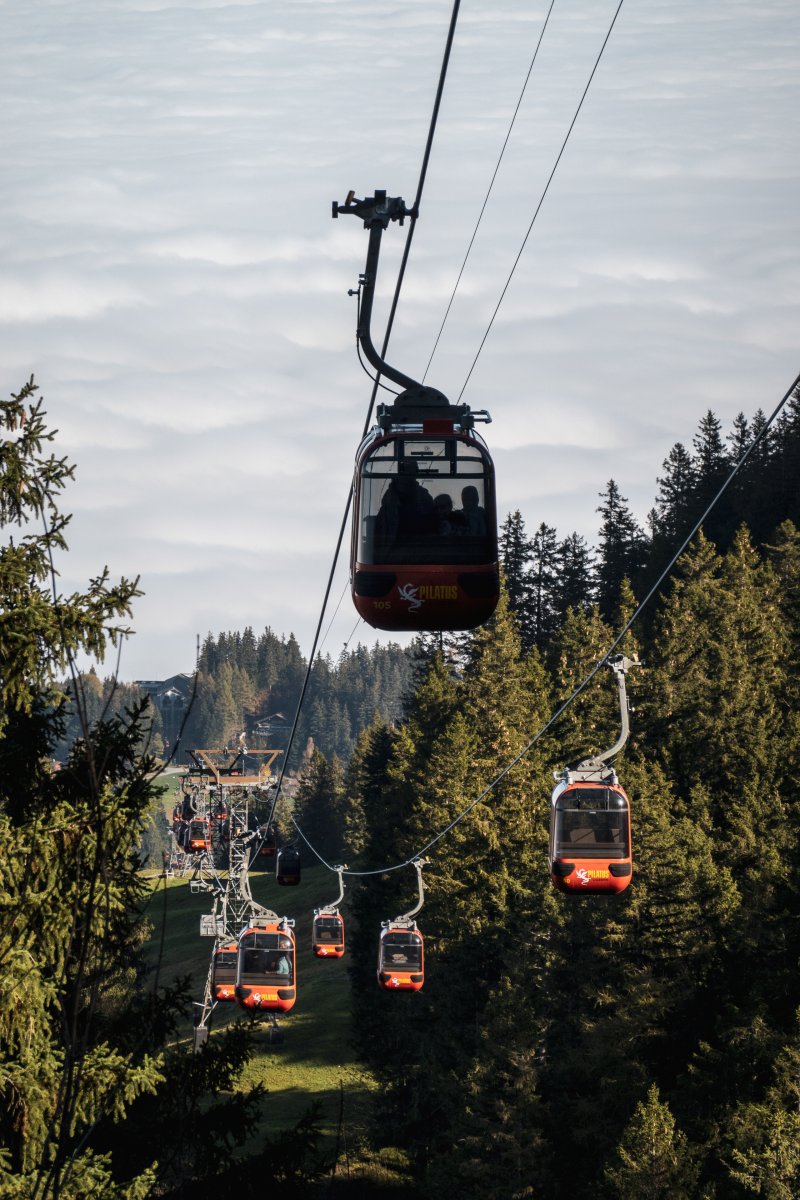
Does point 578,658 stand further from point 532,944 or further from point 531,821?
point 532,944

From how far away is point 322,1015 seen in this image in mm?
80250

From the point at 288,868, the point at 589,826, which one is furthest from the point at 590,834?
the point at 288,868

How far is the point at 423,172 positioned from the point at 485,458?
19.2 ft

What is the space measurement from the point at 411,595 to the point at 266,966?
875 inches

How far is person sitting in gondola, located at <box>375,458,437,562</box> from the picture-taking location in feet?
56.3

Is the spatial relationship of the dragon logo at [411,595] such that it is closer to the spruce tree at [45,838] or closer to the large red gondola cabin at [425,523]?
the large red gondola cabin at [425,523]

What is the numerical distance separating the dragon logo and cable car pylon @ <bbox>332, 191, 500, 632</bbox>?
0.4 inches

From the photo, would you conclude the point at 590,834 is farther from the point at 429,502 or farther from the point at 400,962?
the point at 400,962

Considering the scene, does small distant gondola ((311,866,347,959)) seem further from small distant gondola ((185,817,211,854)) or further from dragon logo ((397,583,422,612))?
dragon logo ((397,583,422,612))

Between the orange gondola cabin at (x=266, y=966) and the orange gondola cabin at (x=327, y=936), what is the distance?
1374 cm

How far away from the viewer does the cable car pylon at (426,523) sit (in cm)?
1698

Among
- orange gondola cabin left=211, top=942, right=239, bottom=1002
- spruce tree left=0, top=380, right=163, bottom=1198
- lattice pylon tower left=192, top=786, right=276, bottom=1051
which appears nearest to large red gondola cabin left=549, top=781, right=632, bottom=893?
spruce tree left=0, top=380, right=163, bottom=1198

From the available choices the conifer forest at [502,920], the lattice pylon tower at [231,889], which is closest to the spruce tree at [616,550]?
the conifer forest at [502,920]

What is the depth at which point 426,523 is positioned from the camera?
17.2m
